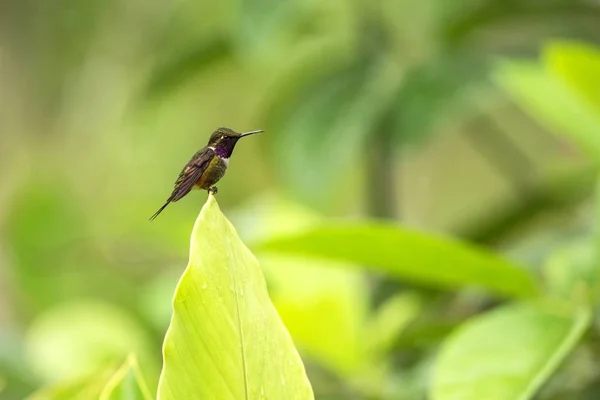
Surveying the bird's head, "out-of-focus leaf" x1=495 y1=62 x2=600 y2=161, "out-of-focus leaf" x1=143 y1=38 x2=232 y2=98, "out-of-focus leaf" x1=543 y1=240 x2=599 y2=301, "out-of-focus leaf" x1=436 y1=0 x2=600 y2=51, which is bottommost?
the bird's head

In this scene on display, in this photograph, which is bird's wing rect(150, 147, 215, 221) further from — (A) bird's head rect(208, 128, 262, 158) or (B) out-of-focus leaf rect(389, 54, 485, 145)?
(B) out-of-focus leaf rect(389, 54, 485, 145)

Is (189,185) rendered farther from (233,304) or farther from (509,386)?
(509,386)

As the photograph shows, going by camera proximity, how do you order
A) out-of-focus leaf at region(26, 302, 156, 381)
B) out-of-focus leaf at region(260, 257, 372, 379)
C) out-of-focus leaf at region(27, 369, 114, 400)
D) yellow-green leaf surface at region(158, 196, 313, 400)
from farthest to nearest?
out-of-focus leaf at region(26, 302, 156, 381) < out-of-focus leaf at region(260, 257, 372, 379) < out-of-focus leaf at region(27, 369, 114, 400) < yellow-green leaf surface at region(158, 196, 313, 400)

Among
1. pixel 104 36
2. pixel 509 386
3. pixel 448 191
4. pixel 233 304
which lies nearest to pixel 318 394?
pixel 509 386

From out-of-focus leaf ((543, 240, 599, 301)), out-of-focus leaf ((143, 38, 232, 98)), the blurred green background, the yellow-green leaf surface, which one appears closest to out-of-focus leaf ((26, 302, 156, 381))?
the blurred green background

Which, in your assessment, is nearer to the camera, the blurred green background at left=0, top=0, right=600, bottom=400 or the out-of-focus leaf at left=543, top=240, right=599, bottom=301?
the out-of-focus leaf at left=543, top=240, right=599, bottom=301

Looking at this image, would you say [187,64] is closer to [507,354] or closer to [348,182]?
[348,182]

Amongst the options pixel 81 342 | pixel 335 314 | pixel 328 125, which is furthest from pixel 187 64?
pixel 335 314

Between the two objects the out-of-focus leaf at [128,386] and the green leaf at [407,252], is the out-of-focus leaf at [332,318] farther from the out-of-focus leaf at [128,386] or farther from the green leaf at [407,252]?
the out-of-focus leaf at [128,386]
